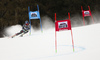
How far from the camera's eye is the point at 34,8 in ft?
66.9

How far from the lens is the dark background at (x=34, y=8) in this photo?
19797 mm

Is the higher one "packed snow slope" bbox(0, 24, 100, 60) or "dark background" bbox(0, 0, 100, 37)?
"dark background" bbox(0, 0, 100, 37)

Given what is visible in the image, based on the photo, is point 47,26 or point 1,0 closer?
point 1,0

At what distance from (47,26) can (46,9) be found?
234 cm

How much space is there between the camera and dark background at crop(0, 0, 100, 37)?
19797 millimetres

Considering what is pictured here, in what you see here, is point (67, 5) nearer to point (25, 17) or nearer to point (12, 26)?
point (25, 17)

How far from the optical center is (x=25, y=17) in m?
20.2

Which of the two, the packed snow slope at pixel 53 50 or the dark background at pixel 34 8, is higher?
the dark background at pixel 34 8

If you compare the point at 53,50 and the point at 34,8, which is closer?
the point at 53,50

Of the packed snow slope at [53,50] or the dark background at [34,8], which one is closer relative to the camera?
the packed snow slope at [53,50]

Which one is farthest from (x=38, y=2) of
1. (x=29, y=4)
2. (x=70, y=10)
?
(x=70, y=10)

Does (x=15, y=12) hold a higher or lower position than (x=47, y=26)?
higher

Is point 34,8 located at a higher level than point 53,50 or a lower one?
higher

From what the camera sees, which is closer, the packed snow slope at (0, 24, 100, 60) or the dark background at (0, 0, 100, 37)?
the packed snow slope at (0, 24, 100, 60)
